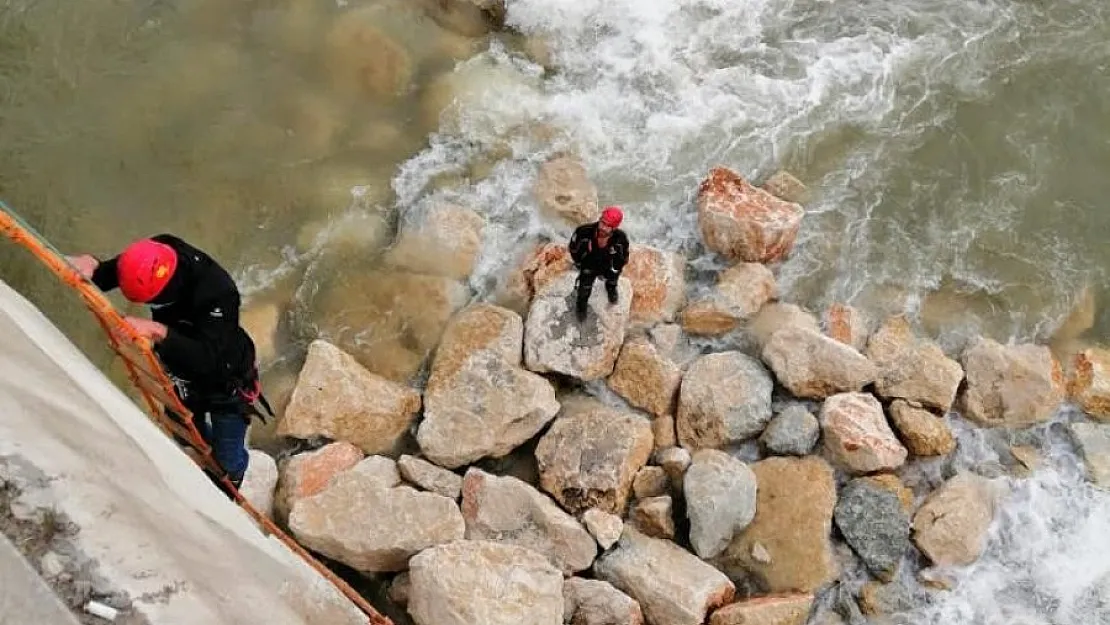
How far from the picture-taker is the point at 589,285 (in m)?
7.63

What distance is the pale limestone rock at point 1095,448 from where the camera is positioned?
808 cm

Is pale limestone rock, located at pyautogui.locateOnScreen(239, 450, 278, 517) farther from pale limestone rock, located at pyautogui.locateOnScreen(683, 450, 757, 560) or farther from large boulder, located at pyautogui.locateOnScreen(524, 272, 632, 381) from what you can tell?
pale limestone rock, located at pyautogui.locateOnScreen(683, 450, 757, 560)

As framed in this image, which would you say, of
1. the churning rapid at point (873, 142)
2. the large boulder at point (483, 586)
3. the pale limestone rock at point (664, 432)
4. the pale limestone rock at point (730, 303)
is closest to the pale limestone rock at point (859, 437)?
the churning rapid at point (873, 142)

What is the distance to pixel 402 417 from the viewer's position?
7.61 m

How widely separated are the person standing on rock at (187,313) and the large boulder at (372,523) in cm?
141

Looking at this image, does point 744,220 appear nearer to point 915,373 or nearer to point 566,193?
point 566,193

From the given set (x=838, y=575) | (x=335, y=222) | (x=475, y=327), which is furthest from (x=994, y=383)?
(x=335, y=222)

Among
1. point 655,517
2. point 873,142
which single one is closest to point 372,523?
point 655,517

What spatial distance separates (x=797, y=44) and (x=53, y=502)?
30.2 feet

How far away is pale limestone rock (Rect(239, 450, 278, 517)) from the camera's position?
22.4 feet

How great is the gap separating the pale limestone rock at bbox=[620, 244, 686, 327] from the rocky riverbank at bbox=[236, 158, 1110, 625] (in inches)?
0.9

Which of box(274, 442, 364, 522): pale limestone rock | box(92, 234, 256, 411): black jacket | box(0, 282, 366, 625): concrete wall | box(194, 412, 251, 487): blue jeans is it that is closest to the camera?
box(0, 282, 366, 625): concrete wall

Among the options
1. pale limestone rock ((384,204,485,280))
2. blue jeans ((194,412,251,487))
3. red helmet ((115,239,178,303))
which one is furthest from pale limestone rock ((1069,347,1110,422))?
red helmet ((115,239,178,303))

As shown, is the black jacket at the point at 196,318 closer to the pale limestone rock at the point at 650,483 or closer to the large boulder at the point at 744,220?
the pale limestone rock at the point at 650,483
